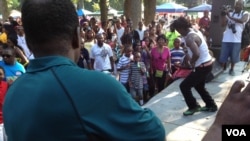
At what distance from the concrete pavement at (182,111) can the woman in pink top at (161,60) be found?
34 cm

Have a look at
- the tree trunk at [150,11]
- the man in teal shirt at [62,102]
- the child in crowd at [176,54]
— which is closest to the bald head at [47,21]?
the man in teal shirt at [62,102]

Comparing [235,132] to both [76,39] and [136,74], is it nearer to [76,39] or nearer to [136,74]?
[76,39]

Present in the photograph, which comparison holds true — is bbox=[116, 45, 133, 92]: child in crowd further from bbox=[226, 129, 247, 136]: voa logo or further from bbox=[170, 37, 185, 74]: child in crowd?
bbox=[226, 129, 247, 136]: voa logo

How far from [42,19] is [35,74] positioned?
19 cm

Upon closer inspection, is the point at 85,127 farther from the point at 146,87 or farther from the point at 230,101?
the point at 146,87

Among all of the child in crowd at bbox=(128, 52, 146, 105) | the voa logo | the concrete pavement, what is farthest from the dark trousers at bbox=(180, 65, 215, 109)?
the voa logo

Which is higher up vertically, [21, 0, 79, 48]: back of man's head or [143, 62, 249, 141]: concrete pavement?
[21, 0, 79, 48]: back of man's head

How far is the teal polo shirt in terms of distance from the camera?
1.01 meters

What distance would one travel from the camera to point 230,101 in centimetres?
83

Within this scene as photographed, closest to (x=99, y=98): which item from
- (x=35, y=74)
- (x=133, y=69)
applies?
(x=35, y=74)

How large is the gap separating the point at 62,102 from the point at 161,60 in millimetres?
6305

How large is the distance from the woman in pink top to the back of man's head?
19.9 ft

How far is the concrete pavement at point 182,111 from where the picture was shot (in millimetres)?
4914

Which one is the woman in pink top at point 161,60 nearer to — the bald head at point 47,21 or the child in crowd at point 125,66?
the child in crowd at point 125,66
